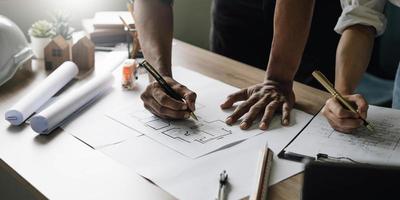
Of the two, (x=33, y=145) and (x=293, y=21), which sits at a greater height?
(x=293, y=21)

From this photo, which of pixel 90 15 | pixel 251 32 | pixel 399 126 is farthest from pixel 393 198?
pixel 90 15

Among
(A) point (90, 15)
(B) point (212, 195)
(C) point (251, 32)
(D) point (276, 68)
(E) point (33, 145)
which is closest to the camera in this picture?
(B) point (212, 195)

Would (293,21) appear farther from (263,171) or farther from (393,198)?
(393,198)

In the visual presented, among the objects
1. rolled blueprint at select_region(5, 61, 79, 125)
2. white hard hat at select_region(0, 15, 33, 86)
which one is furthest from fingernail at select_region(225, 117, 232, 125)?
white hard hat at select_region(0, 15, 33, 86)

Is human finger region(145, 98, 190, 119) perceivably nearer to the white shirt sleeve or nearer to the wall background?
the white shirt sleeve

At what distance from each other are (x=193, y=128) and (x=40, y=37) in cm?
75

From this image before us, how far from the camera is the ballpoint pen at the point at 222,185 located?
36.0 inches

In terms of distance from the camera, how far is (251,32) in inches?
82.7

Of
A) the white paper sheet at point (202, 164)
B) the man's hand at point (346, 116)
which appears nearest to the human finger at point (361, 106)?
the man's hand at point (346, 116)

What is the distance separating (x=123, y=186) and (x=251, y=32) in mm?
1266

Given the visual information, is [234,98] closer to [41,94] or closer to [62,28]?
[41,94]

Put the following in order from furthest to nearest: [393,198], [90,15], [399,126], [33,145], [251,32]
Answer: [90,15] < [251,32] < [399,126] < [33,145] < [393,198]

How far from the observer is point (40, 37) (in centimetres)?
168

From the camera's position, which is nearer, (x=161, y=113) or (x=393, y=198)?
(x=393, y=198)
